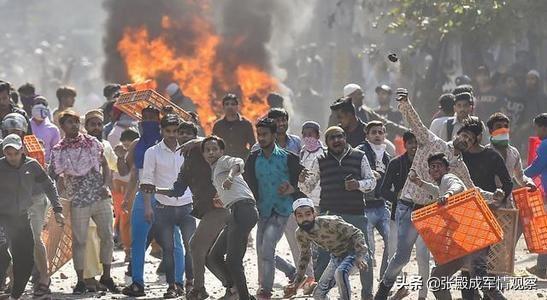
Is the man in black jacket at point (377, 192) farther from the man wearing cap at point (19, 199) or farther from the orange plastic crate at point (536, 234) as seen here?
the man wearing cap at point (19, 199)

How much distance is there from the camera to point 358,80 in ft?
114

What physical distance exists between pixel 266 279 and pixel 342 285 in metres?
1.69

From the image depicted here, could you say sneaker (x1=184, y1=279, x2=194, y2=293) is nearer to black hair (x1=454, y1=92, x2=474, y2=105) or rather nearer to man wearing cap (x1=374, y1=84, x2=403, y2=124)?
black hair (x1=454, y1=92, x2=474, y2=105)

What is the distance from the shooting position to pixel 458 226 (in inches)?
394

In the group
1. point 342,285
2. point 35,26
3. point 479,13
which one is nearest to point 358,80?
point 479,13

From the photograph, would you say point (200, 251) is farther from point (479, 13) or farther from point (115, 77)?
point (115, 77)

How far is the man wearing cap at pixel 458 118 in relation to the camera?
1242cm

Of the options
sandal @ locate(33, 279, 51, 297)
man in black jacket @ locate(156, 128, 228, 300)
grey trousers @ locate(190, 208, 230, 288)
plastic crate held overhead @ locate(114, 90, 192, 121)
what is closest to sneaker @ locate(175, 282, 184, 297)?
man in black jacket @ locate(156, 128, 228, 300)

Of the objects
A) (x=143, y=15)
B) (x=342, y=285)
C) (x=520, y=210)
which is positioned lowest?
(x=342, y=285)

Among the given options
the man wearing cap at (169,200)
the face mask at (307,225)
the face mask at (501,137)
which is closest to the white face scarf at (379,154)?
the face mask at (501,137)

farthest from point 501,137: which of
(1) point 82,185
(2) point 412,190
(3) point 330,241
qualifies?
(1) point 82,185

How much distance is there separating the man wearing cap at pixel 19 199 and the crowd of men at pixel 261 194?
0.04ft

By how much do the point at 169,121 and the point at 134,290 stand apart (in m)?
1.67

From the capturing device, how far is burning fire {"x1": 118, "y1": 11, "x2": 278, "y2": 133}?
74.5 ft
